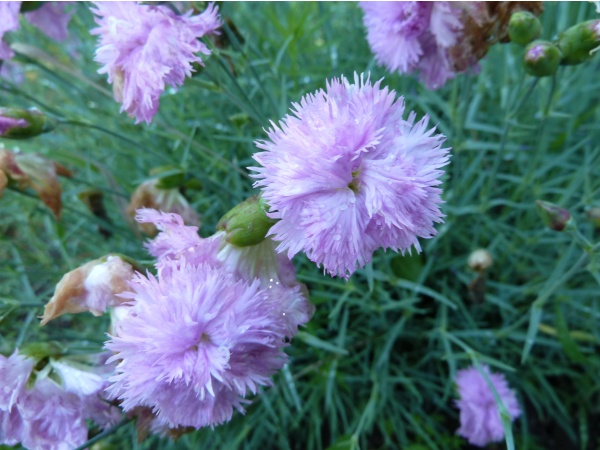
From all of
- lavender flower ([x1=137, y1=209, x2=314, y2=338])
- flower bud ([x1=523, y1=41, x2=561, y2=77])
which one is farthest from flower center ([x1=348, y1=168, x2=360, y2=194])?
flower bud ([x1=523, y1=41, x2=561, y2=77])

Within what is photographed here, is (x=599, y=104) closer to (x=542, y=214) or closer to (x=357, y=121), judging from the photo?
(x=542, y=214)

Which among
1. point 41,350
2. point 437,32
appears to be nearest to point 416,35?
point 437,32

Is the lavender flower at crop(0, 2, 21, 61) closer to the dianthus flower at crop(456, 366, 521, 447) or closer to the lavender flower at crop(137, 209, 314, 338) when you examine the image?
the lavender flower at crop(137, 209, 314, 338)

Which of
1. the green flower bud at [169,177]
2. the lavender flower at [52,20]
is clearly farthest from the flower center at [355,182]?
the lavender flower at [52,20]

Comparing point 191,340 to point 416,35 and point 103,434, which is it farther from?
point 416,35

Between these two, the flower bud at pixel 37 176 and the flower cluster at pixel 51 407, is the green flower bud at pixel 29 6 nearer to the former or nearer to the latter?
the flower bud at pixel 37 176

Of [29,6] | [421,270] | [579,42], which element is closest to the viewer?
[579,42]
